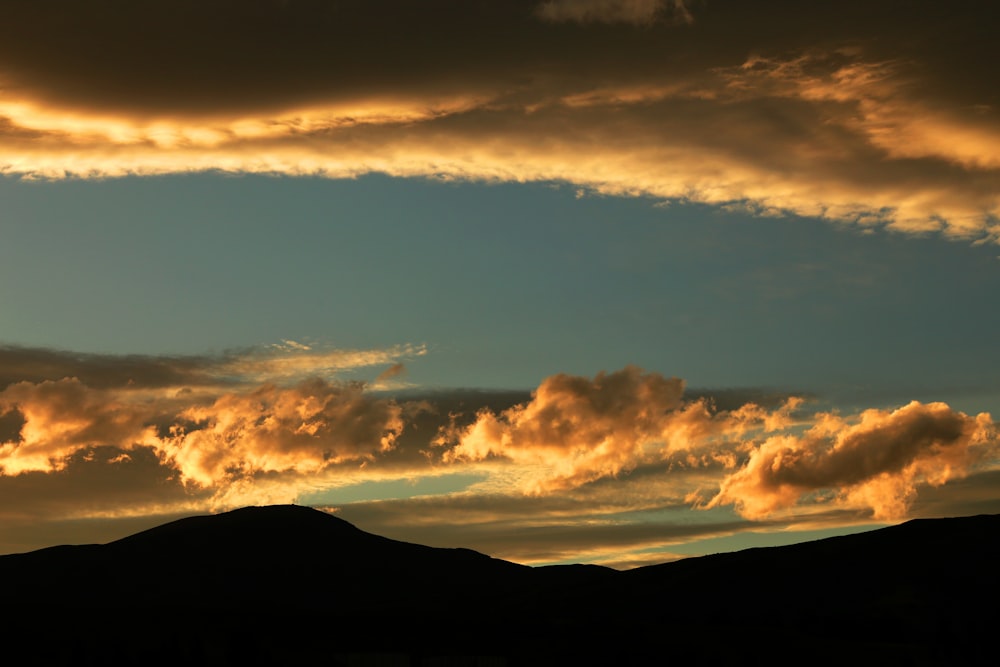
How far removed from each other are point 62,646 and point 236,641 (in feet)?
133

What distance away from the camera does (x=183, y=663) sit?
161500 millimetres

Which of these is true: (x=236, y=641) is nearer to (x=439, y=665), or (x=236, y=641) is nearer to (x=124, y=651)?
(x=124, y=651)

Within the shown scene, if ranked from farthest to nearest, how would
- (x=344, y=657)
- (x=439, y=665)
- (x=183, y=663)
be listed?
(x=344, y=657) → (x=439, y=665) → (x=183, y=663)

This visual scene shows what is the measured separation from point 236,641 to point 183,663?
1247cm

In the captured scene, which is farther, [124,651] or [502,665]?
[502,665]

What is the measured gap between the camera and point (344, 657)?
189 metres

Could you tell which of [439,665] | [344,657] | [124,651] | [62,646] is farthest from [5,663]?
[439,665]

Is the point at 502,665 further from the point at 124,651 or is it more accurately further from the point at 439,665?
the point at 124,651

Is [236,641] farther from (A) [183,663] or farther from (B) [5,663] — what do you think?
(B) [5,663]

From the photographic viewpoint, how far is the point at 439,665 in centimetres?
17188

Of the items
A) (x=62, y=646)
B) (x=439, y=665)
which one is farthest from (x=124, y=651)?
(x=439, y=665)

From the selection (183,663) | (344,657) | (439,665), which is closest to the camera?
(183,663)

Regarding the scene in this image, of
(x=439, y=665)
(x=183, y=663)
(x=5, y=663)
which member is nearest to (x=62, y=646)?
(x=5, y=663)

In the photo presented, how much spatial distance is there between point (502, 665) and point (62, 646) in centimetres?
7523
